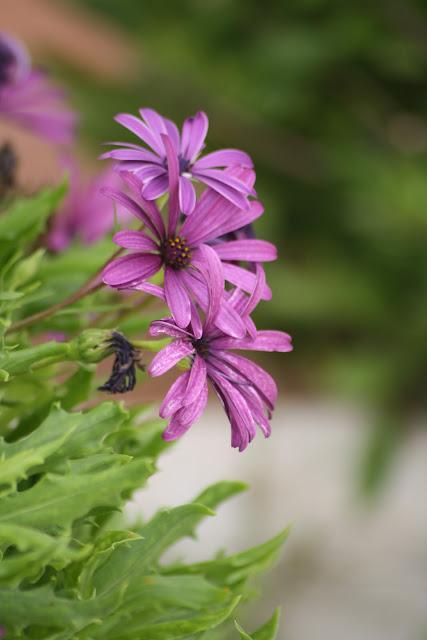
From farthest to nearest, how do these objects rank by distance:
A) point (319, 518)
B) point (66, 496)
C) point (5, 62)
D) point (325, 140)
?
point (325, 140)
point (319, 518)
point (5, 62)
point (66, 496)

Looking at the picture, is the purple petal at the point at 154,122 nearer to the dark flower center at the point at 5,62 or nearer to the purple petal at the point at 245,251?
the purple petal at the point at 245,251

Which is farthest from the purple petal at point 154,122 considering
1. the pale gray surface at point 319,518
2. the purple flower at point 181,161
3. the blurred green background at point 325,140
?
the blurred green background at point 325,140

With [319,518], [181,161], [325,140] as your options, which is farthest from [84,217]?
[325,140]

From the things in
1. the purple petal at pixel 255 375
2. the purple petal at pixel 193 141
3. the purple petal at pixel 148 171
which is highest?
the purple petal at pixel 193 141

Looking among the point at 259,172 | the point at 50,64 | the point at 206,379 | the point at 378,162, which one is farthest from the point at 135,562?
the point at 50,64

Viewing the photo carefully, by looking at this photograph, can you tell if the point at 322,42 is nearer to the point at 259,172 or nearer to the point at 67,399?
the point at 259,172

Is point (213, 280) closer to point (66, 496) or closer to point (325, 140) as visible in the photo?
point (66, 496)

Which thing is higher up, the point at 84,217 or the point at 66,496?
the point at 84,217

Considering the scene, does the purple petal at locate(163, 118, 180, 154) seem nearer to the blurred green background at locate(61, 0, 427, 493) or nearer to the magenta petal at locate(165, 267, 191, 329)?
the magenta petal at locate(165, 267, 191, 329)
